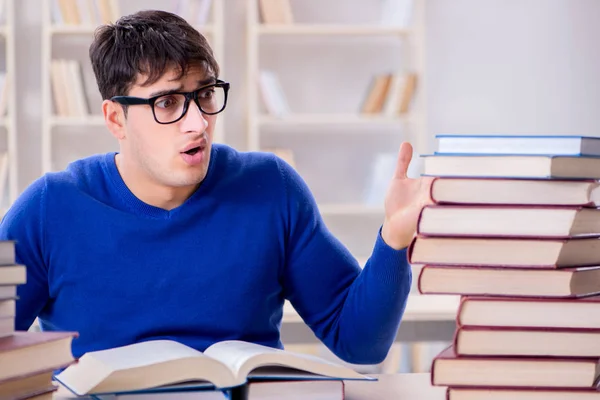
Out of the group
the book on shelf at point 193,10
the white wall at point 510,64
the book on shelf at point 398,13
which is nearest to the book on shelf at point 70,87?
the book on shelf at point 193,10

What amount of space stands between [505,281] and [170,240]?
0.67 meters

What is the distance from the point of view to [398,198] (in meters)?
1.17

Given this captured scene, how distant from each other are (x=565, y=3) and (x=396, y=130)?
3.53 feet

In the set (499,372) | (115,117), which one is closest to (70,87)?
(115,117)

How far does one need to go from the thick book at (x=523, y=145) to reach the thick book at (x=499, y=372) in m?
0.23

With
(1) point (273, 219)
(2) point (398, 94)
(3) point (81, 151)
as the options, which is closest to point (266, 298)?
(1) point (273, 219)

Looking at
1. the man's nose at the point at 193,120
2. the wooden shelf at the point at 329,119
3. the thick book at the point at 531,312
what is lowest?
the wooden shelf at the point at 329,119

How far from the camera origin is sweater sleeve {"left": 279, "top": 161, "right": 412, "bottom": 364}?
1385 mm

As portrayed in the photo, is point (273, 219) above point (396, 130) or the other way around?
above

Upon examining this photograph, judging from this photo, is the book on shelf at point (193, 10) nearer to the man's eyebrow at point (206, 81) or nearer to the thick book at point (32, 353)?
the man's eyebrow at point (206, 81)

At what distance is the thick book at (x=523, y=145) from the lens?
3.07ft

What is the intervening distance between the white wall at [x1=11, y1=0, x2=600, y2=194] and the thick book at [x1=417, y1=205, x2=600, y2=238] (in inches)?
130

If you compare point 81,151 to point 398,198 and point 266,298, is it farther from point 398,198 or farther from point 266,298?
point 398,198

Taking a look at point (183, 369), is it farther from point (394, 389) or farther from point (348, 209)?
point (348, 209)
